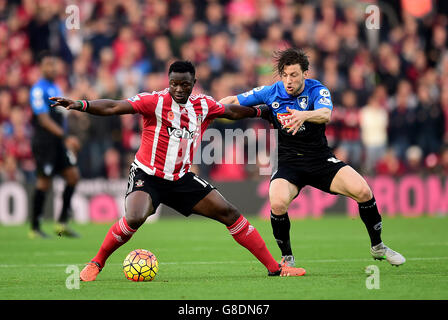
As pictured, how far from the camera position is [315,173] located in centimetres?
868

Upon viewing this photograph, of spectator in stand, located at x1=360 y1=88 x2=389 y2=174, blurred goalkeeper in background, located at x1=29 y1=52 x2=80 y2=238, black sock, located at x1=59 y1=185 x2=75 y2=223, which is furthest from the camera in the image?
spectator in stand, located at x1=360 y1=88 x2=389 y2=174

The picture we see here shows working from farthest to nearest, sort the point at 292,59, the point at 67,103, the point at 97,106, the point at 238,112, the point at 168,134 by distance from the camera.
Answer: the point at 292,59, the point at 238,112, the point at 168,134, the point at 97,106, the point at 67,103

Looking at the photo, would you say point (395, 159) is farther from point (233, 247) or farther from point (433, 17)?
point (233, 247)

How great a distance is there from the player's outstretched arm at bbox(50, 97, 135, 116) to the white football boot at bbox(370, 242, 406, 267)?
299 centimetres

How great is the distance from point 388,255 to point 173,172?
2.38m

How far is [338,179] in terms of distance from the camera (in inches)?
337

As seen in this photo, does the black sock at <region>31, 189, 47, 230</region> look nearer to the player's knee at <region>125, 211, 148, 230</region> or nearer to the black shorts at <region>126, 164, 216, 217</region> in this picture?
the black shorts at <region>126, 164, 216, 217</region>

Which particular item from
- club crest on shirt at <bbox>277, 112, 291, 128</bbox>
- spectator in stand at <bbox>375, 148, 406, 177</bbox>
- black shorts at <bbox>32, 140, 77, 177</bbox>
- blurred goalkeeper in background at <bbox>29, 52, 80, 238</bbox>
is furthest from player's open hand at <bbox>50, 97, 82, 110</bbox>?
spectator in stand at <bbox>375, 148, 406, 177</bbox>

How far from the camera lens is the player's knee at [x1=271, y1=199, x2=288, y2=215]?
851cm

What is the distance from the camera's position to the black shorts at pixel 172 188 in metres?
7.89

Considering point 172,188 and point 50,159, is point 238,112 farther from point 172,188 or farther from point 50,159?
point 50,159

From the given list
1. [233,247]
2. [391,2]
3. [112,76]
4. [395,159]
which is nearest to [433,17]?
[391,2]

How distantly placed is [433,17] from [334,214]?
22.1 ft

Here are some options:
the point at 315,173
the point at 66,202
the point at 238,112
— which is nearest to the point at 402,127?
the point at 66,202
